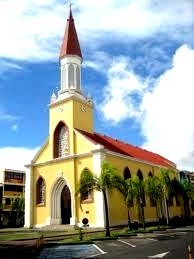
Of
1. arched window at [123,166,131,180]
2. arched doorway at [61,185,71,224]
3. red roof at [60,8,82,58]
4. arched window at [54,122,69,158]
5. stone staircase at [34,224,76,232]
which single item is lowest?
stone staircase at [34,224,76,232]

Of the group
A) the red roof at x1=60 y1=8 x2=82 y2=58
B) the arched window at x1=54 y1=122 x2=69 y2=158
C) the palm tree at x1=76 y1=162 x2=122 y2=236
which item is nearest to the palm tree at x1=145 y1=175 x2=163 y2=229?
the palm tree at x1=76 y1=162 x2=122 y2=236

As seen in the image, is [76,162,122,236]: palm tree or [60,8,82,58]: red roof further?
[60,8,82,58]: red roof

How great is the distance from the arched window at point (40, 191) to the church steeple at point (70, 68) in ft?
35.4

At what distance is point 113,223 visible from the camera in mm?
38719

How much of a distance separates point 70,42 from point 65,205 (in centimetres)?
2045

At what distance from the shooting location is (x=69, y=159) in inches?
1633

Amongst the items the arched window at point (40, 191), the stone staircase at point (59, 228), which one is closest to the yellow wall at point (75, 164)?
the arched window at point (40, 191)

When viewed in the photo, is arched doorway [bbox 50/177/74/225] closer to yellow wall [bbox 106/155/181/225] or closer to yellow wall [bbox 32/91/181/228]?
yellow wall [bbox 32/91/181/228]

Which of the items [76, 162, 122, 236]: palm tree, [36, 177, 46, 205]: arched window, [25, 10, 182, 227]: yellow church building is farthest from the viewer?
[36, 177, 46, 205]: arched window

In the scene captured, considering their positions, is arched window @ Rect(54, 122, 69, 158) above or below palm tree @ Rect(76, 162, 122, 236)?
above

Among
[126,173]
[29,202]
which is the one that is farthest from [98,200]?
[29,202]

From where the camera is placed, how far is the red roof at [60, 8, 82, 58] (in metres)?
45.2

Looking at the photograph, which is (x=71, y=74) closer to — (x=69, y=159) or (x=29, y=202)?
(x=69, y=159)

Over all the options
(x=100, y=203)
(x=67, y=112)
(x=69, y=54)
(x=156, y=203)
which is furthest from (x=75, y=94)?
(x=156, y=203)
